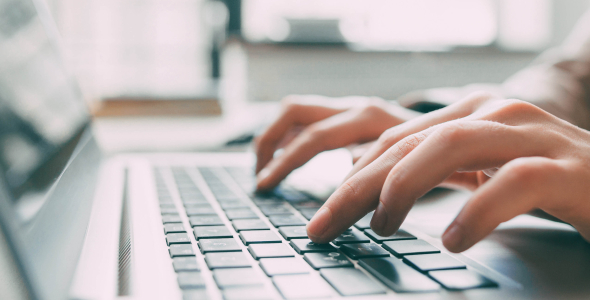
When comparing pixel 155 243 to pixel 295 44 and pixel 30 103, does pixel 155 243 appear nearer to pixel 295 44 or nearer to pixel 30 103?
pixel 30 103

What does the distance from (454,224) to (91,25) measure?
1.78m

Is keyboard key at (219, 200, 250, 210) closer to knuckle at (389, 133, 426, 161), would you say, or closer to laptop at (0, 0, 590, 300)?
laptop at (0, 0, 590, 300)

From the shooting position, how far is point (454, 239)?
11.1 inches

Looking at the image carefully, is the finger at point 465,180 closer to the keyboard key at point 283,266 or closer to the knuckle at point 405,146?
the knuckle at point 405,146

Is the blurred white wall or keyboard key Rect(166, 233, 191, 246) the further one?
the blurred white wall

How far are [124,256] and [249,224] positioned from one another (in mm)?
110

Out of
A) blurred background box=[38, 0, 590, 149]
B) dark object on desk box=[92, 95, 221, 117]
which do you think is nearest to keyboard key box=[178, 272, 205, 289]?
dark object on desk box=[92, 95, 221, 117]

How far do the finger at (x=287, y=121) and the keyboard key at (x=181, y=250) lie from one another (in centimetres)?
35

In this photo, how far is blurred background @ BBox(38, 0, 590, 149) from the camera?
1.74 meters

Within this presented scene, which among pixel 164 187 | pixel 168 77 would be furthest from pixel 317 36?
pixel 164 187

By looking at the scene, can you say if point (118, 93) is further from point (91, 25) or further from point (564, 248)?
point (564, 248)

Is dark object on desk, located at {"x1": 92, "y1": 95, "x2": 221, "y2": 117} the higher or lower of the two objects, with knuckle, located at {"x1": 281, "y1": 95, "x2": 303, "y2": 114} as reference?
higher

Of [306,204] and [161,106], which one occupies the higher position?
[161,106]

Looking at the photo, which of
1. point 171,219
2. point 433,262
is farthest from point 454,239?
point 171,219
